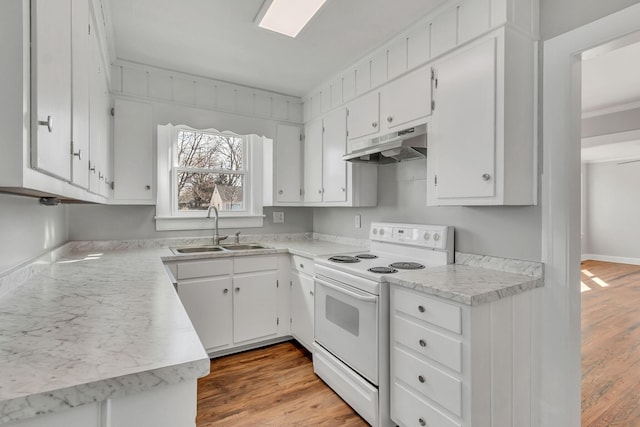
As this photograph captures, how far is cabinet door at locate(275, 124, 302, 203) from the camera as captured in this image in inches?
133

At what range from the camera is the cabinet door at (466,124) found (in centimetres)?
166

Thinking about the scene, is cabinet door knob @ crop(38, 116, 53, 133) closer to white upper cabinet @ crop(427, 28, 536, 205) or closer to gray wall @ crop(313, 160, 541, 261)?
white upper cabinet @ crop(427, 28, 536, 205)

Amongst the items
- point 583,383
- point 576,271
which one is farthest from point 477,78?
point 583,383

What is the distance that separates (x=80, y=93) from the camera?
1.21m

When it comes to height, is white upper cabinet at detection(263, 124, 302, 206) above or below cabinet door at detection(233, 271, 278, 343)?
above

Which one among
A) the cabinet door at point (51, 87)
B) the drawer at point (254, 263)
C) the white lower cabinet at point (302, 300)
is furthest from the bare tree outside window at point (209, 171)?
the cabinet door at point (51, 87)

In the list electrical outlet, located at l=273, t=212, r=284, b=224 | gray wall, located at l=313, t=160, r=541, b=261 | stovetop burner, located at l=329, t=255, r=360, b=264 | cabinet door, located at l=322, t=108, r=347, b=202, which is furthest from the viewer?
electrical outlet, located at l=273, t=212, r=284, b=224

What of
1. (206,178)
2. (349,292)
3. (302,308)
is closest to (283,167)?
(206,178)

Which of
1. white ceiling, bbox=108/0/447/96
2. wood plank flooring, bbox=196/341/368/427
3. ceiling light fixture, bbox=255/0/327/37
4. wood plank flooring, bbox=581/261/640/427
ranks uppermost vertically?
white ceiling, bbox=108/0/447/96

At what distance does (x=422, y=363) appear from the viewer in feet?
5.24

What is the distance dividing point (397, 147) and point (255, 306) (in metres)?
1.82

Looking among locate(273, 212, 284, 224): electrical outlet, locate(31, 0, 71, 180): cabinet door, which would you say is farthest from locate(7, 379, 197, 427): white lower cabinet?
locate(273, 212, 284, 224): electrical outlet

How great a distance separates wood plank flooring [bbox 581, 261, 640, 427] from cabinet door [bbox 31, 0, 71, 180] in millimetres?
2827

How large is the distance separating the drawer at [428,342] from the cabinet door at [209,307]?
152 centimetres
